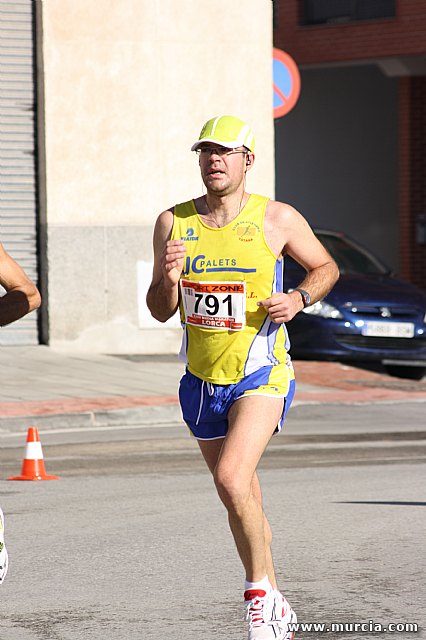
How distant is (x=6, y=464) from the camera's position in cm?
1218

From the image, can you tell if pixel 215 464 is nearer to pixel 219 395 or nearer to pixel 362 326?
pixel 219 395

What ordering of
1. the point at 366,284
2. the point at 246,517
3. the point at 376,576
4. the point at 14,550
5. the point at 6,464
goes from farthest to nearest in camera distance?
the point at 366,284, the point at 6,464, the point at 14,550, the point at 376,576, the point at 246,517

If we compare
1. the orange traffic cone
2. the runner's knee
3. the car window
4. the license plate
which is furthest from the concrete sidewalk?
the runner's knee

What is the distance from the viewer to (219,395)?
630 cm

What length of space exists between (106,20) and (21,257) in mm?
3246

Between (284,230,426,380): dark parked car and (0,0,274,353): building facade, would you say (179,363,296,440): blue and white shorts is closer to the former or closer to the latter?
(284,230,426,380): dark parked car

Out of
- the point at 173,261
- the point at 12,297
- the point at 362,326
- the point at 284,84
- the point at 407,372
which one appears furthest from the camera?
the point at 284,84

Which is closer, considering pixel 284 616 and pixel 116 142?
pixel 284 616

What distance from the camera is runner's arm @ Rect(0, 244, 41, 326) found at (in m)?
5.53

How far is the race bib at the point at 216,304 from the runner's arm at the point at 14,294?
0.83 meters

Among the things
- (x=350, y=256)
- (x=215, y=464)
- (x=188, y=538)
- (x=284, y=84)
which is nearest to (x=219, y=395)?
(x=215, y=464)

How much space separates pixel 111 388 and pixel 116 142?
498 cm

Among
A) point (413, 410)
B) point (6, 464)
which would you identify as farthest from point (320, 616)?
point (413, 410)

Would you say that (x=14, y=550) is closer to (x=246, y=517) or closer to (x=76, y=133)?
(x=246, y=517)
